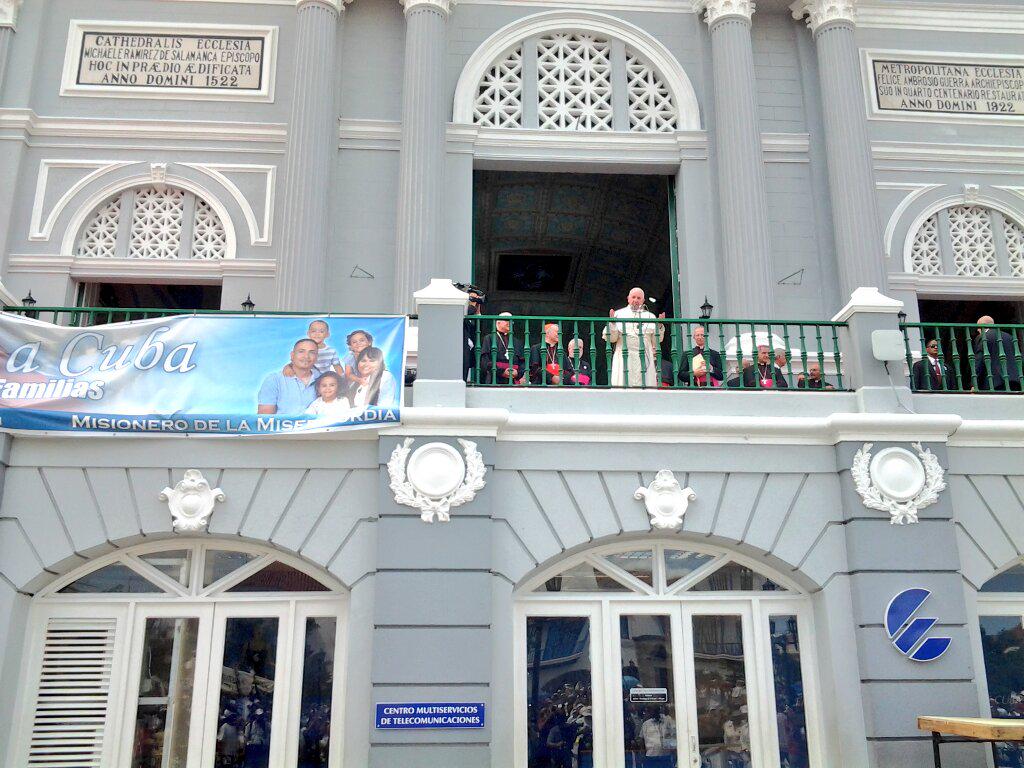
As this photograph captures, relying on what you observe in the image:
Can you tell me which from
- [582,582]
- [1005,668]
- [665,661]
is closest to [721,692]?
[665,661]

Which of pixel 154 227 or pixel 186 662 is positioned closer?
pixel 186 662

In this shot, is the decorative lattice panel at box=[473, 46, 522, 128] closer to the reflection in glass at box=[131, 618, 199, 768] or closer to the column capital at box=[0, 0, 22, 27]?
the column capital at box=[0, 0, 22, 27]

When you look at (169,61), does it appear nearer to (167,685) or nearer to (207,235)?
(207,235)

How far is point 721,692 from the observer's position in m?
8.62

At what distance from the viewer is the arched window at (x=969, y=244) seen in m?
13.1

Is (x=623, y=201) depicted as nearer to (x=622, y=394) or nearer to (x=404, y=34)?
(x=404, y=34)

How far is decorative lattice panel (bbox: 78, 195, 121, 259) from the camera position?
1253cm

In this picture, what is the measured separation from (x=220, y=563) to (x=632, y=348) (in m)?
4.25

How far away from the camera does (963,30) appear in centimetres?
1399

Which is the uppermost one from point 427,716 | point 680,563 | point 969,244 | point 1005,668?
point 969,244

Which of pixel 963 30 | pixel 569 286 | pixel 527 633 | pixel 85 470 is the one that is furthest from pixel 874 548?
pixel 569 286

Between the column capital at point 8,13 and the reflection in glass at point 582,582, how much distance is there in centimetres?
1023

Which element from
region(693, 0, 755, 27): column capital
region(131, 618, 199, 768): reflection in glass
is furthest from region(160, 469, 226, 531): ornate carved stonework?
region(693, 0, 755, 27): column capital

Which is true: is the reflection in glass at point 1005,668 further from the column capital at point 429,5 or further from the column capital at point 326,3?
the column capital at point 326,3
